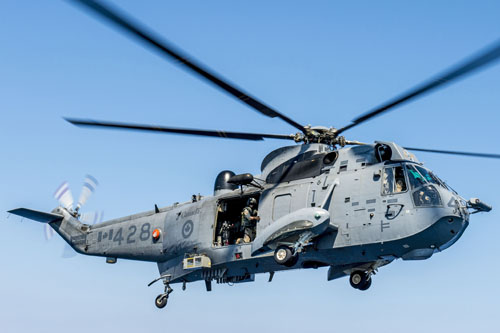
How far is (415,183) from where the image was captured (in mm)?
15617

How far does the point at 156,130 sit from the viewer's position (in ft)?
53.8

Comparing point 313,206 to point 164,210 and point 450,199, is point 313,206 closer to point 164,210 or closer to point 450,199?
point 450,199

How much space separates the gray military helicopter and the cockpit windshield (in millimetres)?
30

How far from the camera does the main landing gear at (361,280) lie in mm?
17391

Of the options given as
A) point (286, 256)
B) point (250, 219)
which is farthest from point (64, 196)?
point (286, 256)

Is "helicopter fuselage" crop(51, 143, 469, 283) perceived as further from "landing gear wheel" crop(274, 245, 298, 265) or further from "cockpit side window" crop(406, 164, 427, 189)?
"landing gear wheel" crop(274, 245, 298, 265)

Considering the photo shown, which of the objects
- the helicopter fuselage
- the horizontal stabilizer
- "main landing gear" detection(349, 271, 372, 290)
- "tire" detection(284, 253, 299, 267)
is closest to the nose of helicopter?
the helicopter fuselage

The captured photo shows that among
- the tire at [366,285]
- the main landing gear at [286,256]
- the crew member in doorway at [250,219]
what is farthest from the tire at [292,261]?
the tire at [366,285]

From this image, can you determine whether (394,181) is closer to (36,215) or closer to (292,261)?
(292,261)

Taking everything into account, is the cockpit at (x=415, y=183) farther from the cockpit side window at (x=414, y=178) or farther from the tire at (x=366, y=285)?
the tire at (x=366, y=285)

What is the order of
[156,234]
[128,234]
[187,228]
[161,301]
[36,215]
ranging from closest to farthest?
[187,228]
[161,301]
[156,234]
[128,234]
[36,215]

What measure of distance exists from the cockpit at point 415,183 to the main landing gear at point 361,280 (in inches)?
115

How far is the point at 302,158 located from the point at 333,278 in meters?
3.72

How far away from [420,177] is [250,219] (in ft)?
17.0
